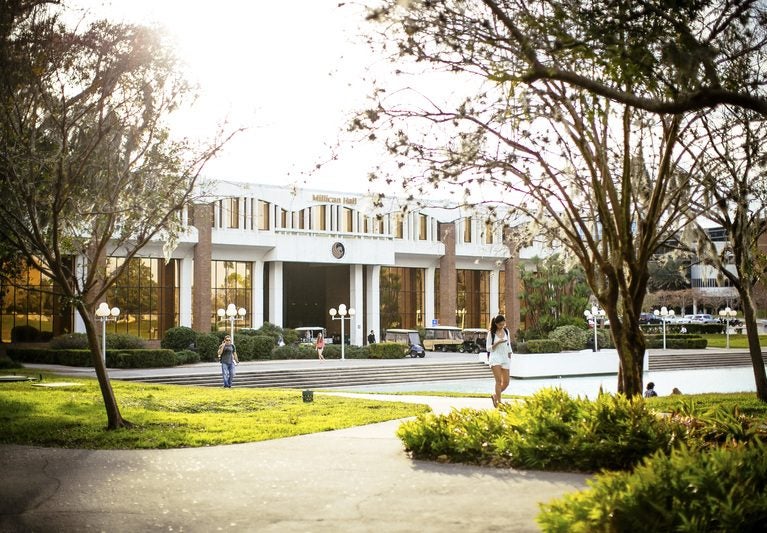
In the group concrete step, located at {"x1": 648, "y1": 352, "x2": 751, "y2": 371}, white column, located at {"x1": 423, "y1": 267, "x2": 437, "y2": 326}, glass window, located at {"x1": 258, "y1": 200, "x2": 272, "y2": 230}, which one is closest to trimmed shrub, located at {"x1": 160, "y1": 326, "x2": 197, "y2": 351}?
glass window, located at {"x1": 258, "y1": 200, "x2": 272, "y2": 230}

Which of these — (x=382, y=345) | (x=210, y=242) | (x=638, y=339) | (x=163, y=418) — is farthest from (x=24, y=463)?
(x=210, y=242)

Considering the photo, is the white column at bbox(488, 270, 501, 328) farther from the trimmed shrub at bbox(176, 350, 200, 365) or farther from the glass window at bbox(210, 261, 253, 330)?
the trimmed shrub at bbox(176, 350, 200, 365)

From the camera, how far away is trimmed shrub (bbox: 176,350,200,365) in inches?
1542

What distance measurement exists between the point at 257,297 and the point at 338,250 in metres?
6.44

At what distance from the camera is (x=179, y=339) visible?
1665 inches

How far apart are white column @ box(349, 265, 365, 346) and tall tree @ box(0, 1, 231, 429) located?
145 feet

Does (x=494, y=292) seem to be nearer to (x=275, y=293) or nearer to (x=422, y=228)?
(x=422, y=228)

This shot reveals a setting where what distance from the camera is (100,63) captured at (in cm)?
1341

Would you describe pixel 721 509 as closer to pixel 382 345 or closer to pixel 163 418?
pixel 163 418

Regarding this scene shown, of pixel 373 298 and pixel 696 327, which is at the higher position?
pixel 373 298

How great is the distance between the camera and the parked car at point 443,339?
5422 centimetres

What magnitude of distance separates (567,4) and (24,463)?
8.13 metres

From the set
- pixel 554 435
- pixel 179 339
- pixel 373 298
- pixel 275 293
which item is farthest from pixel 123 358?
pixel 554 435

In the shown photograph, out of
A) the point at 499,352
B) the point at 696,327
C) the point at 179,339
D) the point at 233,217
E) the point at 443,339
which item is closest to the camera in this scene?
the point at 499,352
